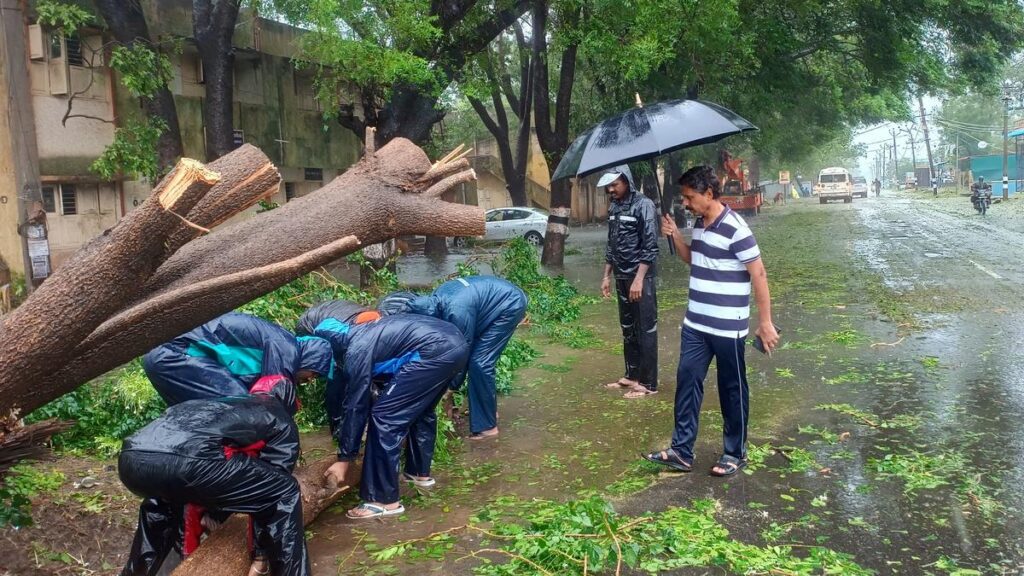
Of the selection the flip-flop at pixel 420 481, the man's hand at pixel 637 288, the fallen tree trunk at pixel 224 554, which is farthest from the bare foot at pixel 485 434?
Result: the fallen tree trunk at pixel 224 554

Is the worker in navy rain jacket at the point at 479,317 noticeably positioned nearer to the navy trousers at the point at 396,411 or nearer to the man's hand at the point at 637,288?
the navy trousers at the point at 396,411

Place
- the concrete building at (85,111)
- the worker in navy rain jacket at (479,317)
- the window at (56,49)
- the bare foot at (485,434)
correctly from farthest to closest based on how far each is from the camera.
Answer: the window at (56,49)
the concrete building at (85,111)
the bare foot at (485,434)
the worker in navy rain jacket at (479,317)

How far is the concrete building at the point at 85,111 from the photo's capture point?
11.7 m

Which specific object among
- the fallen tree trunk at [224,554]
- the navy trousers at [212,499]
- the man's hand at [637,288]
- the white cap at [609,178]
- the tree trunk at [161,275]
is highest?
the white cap at [609,178]

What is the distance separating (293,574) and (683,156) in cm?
2635

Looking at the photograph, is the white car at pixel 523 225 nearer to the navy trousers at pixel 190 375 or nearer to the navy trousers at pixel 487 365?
the navy trousers at pixel 487 365

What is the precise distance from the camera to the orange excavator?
112 feet

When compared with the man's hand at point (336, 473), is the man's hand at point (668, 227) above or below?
above

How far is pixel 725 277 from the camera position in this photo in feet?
15.8

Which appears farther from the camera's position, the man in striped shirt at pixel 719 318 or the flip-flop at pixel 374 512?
the man in striped shirt at pixel 719 318

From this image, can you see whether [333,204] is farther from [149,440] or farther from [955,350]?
[955,350]

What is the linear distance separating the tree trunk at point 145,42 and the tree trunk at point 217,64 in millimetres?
561

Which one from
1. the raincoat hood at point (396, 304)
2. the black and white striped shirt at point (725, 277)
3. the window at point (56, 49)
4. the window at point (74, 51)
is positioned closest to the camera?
the black and white striped shirt at point (725, 277)

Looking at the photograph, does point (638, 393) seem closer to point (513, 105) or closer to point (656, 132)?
point (656, 132)
